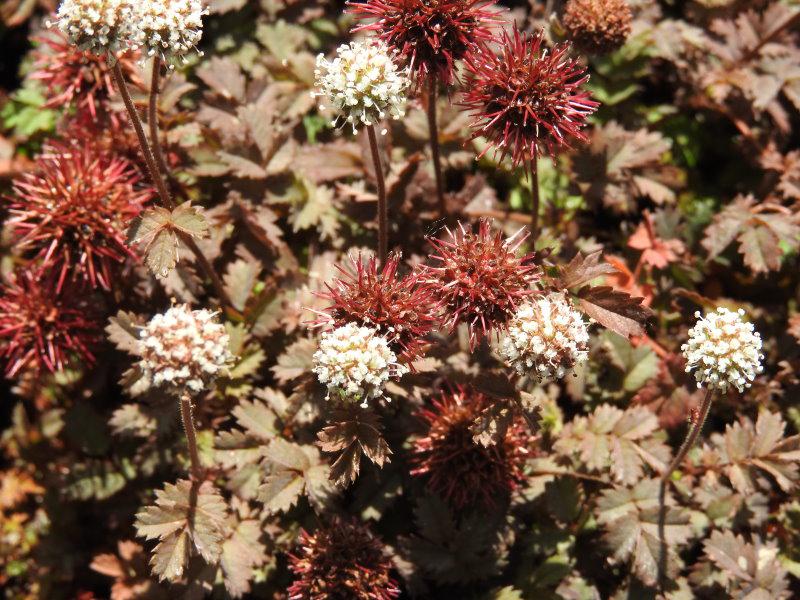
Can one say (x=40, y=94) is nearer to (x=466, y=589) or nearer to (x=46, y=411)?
(x=46, y=411)

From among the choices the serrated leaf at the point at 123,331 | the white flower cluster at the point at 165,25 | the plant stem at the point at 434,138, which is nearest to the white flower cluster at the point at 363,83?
the plant stem at the point at 434,138

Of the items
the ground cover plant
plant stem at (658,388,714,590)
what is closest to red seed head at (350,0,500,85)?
the ground cover plant

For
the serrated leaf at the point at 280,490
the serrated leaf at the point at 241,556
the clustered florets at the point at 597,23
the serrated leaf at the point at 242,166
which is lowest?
the serrated leaf at the point at 241,556

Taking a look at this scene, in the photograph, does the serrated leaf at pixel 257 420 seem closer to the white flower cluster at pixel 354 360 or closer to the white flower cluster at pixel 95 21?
the white flower cluster at pixel 354 360

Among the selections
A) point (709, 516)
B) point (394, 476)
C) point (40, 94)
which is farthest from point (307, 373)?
point (40, 94)

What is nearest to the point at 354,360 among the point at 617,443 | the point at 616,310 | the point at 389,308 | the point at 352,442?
the point at 389,308

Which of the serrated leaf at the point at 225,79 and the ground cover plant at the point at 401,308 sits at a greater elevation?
the serrated leaf at the point at 225,79
